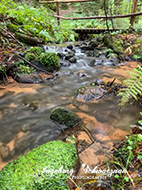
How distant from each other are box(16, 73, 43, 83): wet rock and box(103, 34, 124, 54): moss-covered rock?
4.65m

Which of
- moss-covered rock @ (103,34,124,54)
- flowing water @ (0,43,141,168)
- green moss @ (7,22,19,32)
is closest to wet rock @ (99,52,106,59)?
moss-covered rock @ (103,34,124,54)

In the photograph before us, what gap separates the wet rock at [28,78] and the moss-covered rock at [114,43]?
465cm

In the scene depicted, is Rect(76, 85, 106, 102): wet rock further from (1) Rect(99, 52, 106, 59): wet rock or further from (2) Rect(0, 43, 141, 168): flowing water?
(1) Rect(99, 52, 106, 59): wet rock

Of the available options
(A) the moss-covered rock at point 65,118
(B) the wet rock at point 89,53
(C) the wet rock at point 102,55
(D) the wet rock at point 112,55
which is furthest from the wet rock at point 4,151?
(B) the wet rock at point 89,53

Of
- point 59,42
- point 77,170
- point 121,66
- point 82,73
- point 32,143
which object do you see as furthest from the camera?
point 59,42

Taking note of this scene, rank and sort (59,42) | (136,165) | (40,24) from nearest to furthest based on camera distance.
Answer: (136,165)
(40,24)
(59,42)

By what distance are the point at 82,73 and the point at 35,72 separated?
1.78 meters

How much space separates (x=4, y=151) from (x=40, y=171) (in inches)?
38.1

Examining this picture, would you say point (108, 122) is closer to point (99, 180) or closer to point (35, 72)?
point (99, 180)

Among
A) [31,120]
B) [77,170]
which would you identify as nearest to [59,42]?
[31,120]

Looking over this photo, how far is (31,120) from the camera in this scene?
285 cm

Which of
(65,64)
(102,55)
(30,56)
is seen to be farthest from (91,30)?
(30,56)

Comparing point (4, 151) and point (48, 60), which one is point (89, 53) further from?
point (4, 151)

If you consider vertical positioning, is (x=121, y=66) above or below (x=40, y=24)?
below
